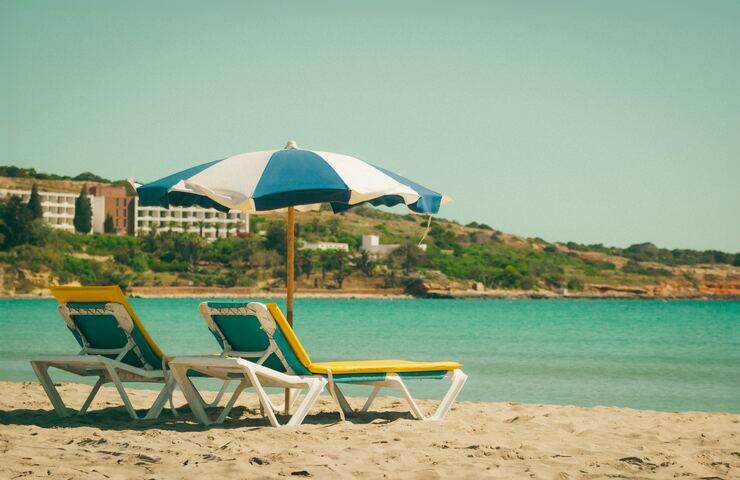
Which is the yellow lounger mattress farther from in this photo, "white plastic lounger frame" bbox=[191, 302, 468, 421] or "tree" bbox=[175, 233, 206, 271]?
"tree" bbox=[175, 233, 206, 271]

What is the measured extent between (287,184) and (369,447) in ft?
6.16

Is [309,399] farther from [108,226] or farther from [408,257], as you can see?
[108,226]

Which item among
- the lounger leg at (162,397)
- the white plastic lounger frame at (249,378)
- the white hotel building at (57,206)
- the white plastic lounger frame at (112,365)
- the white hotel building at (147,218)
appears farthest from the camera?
the white hotel building at (147,218)

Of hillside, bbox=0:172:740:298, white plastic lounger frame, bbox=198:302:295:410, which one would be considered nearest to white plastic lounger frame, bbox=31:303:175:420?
white plastic lounger frame, bbox=198:302:295:410

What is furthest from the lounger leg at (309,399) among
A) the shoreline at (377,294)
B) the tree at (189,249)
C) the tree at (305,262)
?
the tree at (305,262)

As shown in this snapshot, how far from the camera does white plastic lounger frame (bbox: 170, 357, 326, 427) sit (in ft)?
19.6

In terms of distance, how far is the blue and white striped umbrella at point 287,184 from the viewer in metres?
6.43

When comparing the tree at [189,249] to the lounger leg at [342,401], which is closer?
the lounger leg at [342,401]

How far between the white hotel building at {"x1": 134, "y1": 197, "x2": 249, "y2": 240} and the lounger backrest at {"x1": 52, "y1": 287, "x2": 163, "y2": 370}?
93.6 meters

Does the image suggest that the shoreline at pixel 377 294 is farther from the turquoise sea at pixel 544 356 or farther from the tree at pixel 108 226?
the turquoise sea at pixel 544 356

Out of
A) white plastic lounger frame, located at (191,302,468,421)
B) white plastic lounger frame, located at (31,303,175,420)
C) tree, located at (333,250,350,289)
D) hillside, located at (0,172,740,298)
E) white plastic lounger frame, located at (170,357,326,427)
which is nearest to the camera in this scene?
white plastic lounger frame, located at (170,357,326,427)

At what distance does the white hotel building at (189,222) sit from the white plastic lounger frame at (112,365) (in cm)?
9357

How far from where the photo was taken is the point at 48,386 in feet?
22.6

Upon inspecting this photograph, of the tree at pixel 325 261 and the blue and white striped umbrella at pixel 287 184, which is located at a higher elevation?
the blue and white striped umbrella at pixel 287 184
